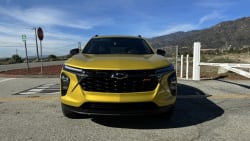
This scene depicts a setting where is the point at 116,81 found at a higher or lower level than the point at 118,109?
higher

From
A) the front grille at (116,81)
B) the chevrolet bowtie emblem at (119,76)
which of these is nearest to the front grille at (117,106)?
the front grille at (116,81)

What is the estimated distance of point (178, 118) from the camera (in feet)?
16.0

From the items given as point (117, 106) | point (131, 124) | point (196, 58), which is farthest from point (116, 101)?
point (196, 58)

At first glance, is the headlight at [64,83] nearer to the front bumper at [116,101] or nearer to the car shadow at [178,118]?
the front bumper at [116,101]

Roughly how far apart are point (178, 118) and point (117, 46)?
205cm

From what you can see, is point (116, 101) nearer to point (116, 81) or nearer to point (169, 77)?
point (116, 81)

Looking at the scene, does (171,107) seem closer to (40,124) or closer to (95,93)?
(95,93)

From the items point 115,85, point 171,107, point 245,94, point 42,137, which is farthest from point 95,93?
point 245,94

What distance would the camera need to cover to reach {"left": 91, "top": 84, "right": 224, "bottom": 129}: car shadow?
14.6ft

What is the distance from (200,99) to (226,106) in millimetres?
946

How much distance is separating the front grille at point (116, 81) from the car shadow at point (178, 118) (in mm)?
514

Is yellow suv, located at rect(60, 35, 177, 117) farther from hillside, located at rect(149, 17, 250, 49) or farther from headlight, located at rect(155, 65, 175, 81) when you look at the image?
hillside, located at rect(149, 17, 250, 49)

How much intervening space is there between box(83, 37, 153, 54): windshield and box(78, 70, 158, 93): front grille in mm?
1543

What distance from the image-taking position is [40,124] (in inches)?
178
